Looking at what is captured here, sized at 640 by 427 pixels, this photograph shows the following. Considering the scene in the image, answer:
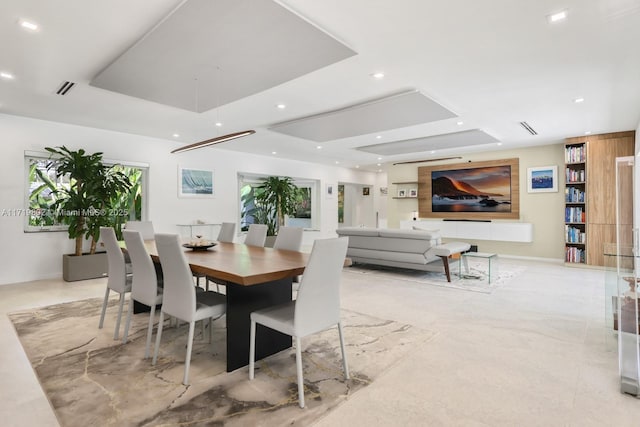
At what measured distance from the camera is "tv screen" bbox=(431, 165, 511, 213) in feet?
26.4

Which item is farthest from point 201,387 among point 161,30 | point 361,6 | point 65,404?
point 361,6

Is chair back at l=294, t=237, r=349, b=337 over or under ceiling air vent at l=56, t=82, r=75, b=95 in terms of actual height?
under

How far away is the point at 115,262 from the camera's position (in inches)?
A: 123

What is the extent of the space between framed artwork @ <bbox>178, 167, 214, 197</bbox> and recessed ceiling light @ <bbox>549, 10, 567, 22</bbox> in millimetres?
6294

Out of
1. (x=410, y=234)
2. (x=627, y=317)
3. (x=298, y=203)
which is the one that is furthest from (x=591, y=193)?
(x=298, y=203)

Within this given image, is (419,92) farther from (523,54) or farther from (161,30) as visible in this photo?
(161,30)

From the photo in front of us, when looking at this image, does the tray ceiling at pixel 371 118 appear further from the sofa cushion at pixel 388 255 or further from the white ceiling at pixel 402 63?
the sofa cushion at pixel 388 255

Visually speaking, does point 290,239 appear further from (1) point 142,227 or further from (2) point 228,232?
(1) point 142,227

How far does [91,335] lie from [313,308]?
7.26 ft

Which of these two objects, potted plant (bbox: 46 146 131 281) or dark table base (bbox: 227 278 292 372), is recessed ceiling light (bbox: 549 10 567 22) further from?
potted plant (bbox: 46 146 131 281)

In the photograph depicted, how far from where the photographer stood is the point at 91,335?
304 centimetres

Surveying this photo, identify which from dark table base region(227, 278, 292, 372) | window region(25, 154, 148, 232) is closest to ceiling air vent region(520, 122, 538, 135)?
dark table base region(227, 278, 292, 372)

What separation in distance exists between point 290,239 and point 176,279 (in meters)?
1.43

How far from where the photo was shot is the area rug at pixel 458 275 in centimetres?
491
